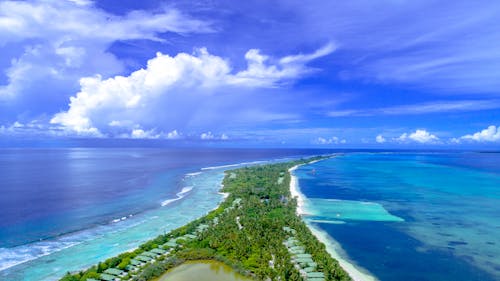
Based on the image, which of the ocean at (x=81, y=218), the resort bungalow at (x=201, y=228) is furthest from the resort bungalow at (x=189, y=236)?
the ocean at (x=81, y=218)

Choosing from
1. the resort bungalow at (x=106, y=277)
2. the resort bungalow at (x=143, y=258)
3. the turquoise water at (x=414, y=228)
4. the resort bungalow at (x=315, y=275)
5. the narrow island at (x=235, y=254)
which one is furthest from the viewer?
the turquoise water at (x=414, y=228)

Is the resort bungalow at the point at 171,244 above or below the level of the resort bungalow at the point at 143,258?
above

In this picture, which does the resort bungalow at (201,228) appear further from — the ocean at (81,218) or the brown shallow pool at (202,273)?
the brown shallow pool at (202,273)

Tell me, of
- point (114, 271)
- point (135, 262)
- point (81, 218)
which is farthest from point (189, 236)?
point (81, 218)

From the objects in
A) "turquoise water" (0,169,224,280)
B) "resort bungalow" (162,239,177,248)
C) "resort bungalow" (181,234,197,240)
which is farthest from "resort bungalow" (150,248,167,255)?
"turquoise water" (0,169,224,280)

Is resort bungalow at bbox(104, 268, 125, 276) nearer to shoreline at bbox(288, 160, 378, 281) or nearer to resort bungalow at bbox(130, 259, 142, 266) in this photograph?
resort bungalow at bbox(130, 259, 142, 266)
